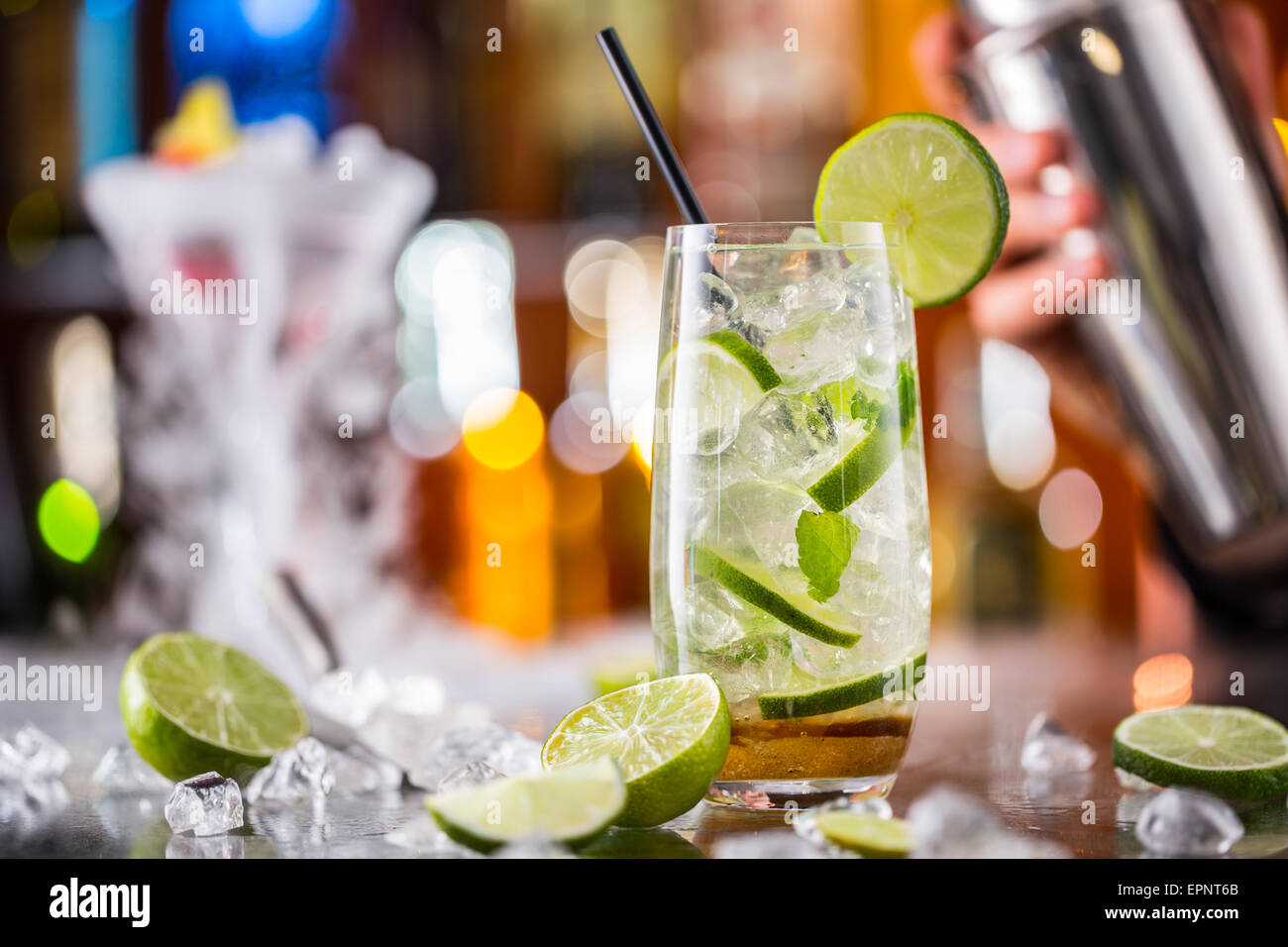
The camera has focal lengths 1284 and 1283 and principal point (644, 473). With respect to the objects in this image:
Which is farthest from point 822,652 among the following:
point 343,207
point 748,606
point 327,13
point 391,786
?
point 327,13

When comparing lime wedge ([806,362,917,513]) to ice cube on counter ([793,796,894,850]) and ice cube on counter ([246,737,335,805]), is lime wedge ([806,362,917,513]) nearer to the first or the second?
ice cube on counter ([793,796,894,850])

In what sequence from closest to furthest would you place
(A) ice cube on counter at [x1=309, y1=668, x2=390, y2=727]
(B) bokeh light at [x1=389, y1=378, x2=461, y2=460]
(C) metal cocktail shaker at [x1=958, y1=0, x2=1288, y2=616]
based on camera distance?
(A) ice cube on counter at [x1=309, y1=668, x2=390, y2=727] → (C) metal cocktail shaker at [x1=958, y1=0, x2=1288, y2=616] → (B) bokeh light at [x1=389, y1=378, x2=461, y2=460]

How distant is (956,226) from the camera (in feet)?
3.13

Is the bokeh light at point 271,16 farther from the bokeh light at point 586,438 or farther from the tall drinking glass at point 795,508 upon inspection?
the tall drinking glass at point 795,508

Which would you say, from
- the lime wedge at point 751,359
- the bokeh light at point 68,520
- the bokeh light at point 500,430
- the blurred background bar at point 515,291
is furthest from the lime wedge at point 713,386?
the bokeh light at point 68,520

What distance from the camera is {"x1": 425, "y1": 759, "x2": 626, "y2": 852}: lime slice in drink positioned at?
0.71m

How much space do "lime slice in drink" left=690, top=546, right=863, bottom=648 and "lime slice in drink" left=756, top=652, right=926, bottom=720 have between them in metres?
0.03

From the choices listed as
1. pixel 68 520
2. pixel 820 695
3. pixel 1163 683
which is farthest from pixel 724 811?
pixel 68 520

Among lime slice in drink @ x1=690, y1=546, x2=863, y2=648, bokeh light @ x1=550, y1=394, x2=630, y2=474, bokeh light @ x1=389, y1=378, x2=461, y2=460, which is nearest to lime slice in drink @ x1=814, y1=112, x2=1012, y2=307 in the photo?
lime slice in drink @ x1=690, y1=546, x2=863, y2=648

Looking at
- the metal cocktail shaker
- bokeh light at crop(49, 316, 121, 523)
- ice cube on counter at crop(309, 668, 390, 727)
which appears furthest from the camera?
bokeh light at crop(49, 316, 121, 523)

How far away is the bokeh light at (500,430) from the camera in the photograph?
3.51 m

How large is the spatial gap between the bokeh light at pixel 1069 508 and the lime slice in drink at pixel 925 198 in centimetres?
247

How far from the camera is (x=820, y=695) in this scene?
0.85m

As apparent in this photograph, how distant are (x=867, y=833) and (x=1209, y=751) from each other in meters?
0.33
